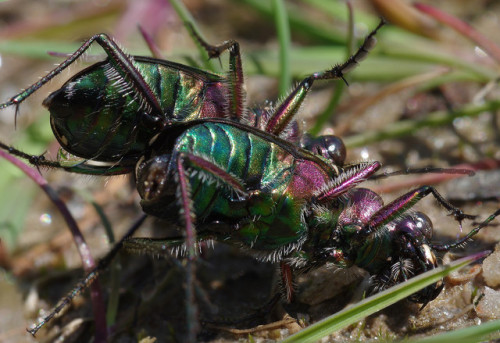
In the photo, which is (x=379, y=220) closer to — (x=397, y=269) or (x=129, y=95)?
(x=397, y=269)

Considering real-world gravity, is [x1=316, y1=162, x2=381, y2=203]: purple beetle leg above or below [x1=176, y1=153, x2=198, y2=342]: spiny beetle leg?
above

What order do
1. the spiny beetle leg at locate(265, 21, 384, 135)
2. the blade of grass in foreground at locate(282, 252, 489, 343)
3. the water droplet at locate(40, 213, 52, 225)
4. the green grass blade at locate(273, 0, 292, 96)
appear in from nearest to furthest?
the blade of grass in foreground at locate(282, 252, 489, 343) → the spiny beetle leg at locate(265, 21, 384, 135) → the green grass blade at locate(273, 0, 292, 96) → the water droplet at locate(40, 213, 52, 225)

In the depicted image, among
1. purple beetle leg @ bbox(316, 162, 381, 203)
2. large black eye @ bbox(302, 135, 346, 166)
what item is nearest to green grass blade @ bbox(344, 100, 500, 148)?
large black eye @ bbox(302, 135, 346, 166)

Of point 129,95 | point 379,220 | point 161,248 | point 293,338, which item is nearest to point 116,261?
point 161,248

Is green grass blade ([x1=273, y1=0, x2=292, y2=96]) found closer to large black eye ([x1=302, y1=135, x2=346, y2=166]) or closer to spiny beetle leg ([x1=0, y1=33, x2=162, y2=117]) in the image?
large black eye ([x1=302, y1=135, x2=346, y2=166])

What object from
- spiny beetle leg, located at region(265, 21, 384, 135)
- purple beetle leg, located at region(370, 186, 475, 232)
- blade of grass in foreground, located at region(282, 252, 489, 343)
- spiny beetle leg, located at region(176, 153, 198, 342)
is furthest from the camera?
spiny beetle leg, located at region(265, 21, 384, 135)
